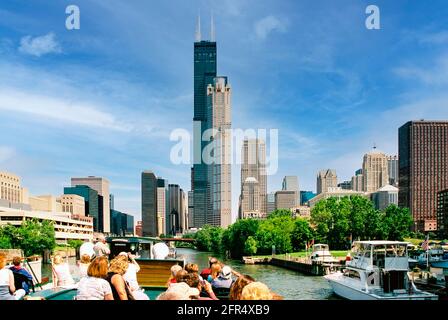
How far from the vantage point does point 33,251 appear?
24.1 m

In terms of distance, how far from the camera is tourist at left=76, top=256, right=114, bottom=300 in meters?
3.40

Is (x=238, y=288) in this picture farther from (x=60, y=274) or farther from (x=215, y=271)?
(x=60, y=274)

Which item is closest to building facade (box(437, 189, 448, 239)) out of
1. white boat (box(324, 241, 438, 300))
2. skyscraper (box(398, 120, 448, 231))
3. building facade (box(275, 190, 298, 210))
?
skyscraper (box(398, 120, 448, 231))

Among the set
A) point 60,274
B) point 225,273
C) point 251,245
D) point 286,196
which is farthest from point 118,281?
point 251,245

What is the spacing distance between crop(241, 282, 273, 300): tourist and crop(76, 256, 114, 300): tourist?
105 centimetres

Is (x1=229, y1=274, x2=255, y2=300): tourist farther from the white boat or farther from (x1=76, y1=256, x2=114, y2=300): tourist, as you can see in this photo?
the white boat

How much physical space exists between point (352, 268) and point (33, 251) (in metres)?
15.8

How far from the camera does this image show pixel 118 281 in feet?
12.3

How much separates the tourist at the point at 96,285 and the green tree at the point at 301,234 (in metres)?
39.8

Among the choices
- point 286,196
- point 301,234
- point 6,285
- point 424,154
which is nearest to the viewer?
point 6,285

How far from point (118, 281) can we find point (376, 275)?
1364 centimetres

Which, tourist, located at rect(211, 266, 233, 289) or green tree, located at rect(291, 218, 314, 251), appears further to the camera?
green tree, located at rect(291, 218, 314, 251)

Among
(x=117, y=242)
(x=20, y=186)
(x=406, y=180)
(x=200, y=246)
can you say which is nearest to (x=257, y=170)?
(x=20, y=186)
